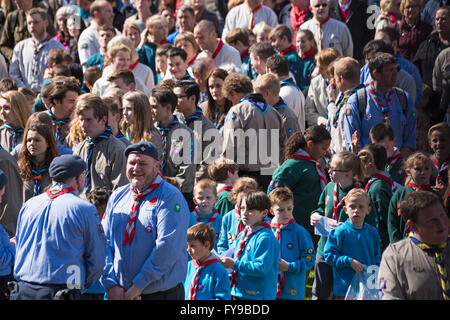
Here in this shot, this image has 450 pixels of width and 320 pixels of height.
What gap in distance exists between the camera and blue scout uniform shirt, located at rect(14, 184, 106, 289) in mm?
6273

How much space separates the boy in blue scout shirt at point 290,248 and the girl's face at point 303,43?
4.77 meters

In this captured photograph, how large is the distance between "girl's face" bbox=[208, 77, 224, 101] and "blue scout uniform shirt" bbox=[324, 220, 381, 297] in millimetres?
3139

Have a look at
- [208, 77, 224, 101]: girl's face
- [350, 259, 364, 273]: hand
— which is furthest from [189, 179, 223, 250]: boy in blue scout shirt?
[208, 77, 224, 101]: girl's face

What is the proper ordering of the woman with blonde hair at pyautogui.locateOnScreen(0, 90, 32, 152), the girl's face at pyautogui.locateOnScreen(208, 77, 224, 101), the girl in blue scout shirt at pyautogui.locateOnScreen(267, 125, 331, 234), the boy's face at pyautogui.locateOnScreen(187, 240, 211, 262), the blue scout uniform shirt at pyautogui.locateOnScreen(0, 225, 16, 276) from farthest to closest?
the girl's face at pyautogui.locateOnScreen(208, 77, 224, 101)
the woman with blonde hair at pyautogui.locateOnScreen(0, 90, 32, 152)
the girl in blue scout shirt at pyautogui.locateOnScreen(267, 125, 331, 234)
the boy's face at pyautogui.locateOnScreen(187, 240, 211, 262)
the blue scout uniform shirt at pyautogui.locateOnScreen(0, 225, 16, 276)

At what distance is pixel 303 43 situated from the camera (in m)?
12.4

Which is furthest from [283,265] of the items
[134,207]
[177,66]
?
[177,66]

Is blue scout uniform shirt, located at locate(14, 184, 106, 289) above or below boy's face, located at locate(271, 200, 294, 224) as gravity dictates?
below

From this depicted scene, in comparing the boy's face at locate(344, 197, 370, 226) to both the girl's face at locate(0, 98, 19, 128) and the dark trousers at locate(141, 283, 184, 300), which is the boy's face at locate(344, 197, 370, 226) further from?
the girl's face at locate(0, 98, 19, 128)

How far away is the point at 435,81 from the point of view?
12055 millimetres

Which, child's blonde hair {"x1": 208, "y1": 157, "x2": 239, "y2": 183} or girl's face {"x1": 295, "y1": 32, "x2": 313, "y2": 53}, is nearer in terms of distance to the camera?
child's blonde hair {"x1": 208, "y1": 157, "x2": 239, "y2": 183}
